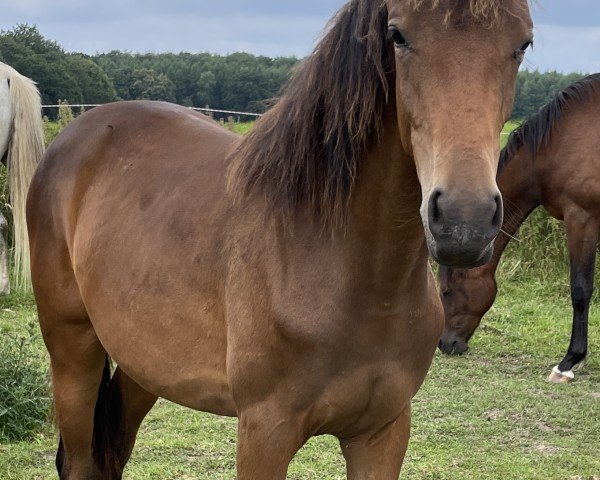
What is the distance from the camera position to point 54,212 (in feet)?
9.76

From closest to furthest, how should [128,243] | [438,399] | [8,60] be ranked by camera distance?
[128,243]
[438,399]
[8,60]

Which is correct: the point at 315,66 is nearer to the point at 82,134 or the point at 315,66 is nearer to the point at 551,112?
the point at 82,134

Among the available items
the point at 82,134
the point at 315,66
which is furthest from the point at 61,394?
the point at 315,66

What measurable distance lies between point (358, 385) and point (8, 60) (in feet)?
34.8

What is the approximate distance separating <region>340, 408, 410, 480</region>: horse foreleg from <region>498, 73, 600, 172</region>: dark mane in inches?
168

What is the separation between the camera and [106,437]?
3.15 metres

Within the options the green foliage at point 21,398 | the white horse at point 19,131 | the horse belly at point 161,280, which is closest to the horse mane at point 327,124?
the horse belly at point 161,280

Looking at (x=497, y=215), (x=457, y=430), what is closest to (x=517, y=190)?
(x=457, y=430)

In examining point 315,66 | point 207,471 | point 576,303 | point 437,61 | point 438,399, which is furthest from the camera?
point 576,303

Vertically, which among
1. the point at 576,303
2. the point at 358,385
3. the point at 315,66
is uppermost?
the point at 315,66

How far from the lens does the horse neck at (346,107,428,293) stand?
1945 millimetres

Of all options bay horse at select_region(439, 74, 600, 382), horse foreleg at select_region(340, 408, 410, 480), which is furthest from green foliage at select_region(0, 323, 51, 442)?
bay horse at select_region(439, 74, 600, 382)

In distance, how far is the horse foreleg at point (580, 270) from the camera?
6.02 m

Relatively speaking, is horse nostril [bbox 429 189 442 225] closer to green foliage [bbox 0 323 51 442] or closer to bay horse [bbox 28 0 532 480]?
bay horse [bbox 28 0 532 480]
